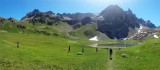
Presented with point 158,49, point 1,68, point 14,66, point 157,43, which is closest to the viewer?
point 1,68

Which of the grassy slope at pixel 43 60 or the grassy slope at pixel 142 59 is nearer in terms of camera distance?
the grassy slope at pixel 43 60

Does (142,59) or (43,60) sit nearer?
(43,60)

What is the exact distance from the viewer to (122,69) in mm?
52750

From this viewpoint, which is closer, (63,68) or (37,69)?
(37,69)

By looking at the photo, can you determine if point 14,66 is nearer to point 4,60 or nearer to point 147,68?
point 4,60

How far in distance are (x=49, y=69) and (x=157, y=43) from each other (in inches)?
2004

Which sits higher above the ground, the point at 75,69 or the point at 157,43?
the point at 157,43

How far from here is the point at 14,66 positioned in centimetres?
4903

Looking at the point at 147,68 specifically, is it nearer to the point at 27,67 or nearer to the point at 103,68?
the point at 103,68

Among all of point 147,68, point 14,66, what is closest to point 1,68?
point 14,66

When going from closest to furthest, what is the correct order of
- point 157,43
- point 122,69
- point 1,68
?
point 1,68 → point 122,69 → point 157,43

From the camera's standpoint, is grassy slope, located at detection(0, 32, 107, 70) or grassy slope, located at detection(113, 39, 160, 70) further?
grassy slope, located at detection(113, 39, 160, 70)

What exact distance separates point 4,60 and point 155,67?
28.8 meters

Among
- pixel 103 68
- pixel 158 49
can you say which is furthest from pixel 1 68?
pixel 158 49
